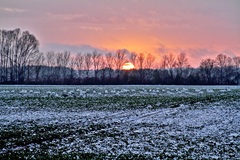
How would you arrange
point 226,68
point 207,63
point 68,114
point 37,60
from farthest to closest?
1. point 226,68
2. point 207,63
3. point 37,60
4. point 68,114

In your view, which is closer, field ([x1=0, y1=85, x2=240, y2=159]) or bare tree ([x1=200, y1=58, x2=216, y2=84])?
field ([x1=0, y1=85, x2=240, y2=159])

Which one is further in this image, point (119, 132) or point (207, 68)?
point (207, 68)

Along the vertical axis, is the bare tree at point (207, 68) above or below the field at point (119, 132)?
above

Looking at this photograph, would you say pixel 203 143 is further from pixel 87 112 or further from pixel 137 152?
pixel 87 112

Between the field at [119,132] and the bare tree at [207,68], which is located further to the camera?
the bare tree at [207,68]

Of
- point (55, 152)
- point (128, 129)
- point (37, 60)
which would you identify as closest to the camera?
point (55, 152)

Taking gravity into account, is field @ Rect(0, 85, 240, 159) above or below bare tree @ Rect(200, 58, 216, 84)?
below

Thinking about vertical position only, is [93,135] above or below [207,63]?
below

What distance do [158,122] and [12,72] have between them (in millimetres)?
91325

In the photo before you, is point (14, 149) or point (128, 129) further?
point (128, 129)

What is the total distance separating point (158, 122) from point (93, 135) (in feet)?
20.4

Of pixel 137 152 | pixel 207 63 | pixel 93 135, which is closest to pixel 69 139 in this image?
pixel 93 135

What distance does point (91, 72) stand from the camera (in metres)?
149

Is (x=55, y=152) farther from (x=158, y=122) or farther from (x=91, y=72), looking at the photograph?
(x=91, y=72)
